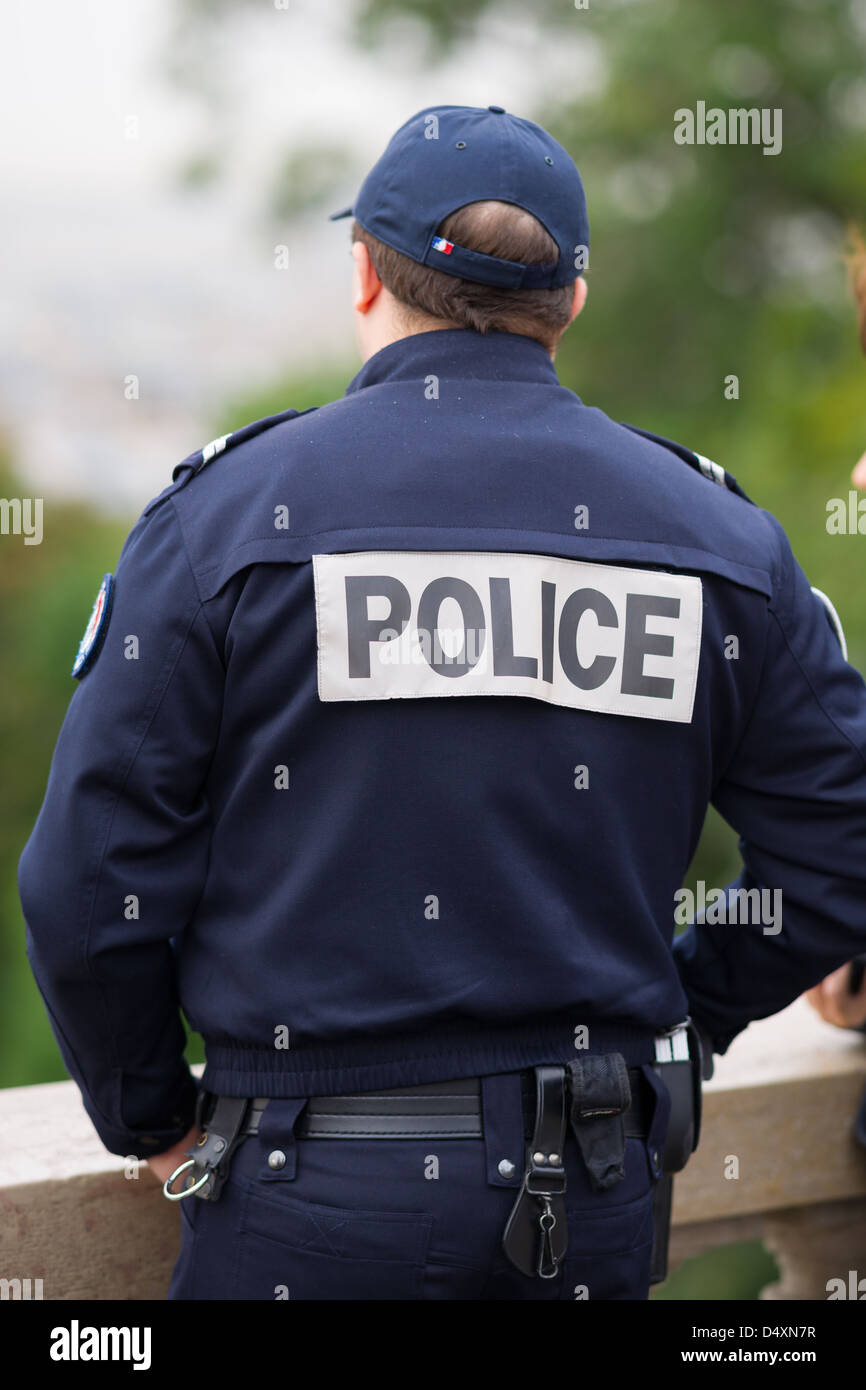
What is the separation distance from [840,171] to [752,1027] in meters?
7.23

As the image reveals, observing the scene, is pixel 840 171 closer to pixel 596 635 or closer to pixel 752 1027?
pixel 752 1027

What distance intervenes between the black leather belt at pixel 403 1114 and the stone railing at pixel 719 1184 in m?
0.50

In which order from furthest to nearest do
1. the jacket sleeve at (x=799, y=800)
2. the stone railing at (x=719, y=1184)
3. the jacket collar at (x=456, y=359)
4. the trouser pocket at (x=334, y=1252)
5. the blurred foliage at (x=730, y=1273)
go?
the blurred foliage at (x=730, y=1273) → the stone railing at (x=719, y=1184) → the jacket sleeve at (x=799, y=800) → the jacket collar at (x=456, y=359) → the trouser pocket at (x=334, y=1252)

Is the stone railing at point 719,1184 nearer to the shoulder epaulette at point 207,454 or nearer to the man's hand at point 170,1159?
the man's hand at point 170,1159

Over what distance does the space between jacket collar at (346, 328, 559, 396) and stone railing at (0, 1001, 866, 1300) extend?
3.45 feet

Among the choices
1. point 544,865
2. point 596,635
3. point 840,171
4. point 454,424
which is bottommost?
point 544,865

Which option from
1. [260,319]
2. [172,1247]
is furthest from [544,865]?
[260,319]

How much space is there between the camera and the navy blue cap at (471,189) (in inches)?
59.0

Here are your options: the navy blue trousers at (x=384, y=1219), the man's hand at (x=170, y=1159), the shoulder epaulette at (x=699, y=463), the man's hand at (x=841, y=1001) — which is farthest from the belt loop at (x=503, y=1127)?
the man's hand at (x=841, y=1001)

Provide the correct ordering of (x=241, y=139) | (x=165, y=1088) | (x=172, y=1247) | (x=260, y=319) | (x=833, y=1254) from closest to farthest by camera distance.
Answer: (x=165, y=1088)
(x=172, y=1247)
(x=833, y=1254)
(x=241, y=139)
(x=260, y=319)

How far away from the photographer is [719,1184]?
2.22m

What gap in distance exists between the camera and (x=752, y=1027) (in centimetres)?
250

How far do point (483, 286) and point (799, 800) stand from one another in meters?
0.68
